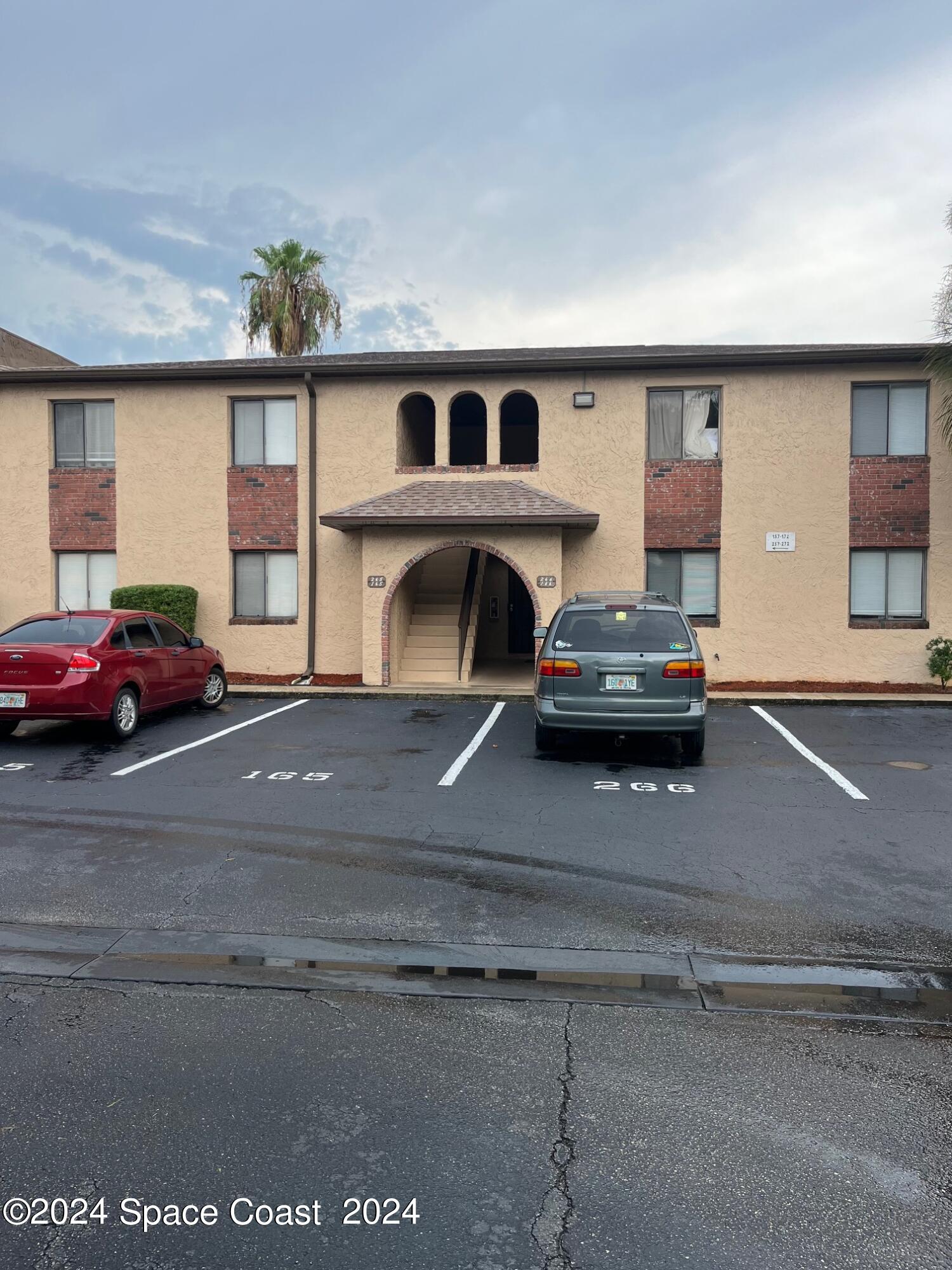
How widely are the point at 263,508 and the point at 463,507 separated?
4061 millimetres

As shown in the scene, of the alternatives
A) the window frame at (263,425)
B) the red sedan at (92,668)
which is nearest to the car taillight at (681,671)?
the red sedan at (92,668)

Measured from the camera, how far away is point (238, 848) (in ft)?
20.1

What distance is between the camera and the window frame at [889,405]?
1479 centimetres

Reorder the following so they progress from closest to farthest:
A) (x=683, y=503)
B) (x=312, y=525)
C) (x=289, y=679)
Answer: (x=683, y=503) < (x=289, y=679) < (x=312, y=525)

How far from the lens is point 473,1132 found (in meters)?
2.87

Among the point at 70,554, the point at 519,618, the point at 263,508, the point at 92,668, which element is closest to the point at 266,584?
the point at 263,508

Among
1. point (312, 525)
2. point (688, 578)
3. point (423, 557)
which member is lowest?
point (688, 578)

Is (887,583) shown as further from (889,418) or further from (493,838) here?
(493,838)

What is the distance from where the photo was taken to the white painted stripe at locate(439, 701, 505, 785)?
827 centimetres

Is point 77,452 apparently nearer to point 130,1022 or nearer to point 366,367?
point 366,367

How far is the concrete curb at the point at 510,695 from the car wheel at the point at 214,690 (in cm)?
111

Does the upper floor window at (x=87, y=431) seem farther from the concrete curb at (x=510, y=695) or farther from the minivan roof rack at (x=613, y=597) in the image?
the minivan roof rack at (x=613, y=597)

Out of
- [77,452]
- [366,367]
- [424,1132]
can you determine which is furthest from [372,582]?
[424,1132]

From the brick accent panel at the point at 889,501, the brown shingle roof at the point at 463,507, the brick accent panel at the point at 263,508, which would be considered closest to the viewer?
the brown shingle roof at the point at 463,507
